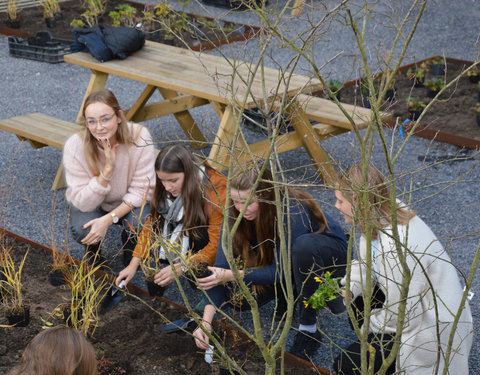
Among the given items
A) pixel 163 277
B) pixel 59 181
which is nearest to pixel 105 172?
pixel 163 277

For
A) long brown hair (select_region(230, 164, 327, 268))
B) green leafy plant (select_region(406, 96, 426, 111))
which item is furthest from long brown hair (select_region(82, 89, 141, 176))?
green leafy plant (select_region(406, 96, 426, 111))

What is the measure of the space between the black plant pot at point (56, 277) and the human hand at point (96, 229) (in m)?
0.23

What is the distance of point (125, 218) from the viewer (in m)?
4.11

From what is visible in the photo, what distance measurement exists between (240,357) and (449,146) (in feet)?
11.1

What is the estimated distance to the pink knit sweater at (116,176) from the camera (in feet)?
13.1

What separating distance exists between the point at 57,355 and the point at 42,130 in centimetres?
333

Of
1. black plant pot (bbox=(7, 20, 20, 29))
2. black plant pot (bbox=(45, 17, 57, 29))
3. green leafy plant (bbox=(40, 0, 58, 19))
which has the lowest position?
black plant pot (bbox=(7, 20, 20, 29))

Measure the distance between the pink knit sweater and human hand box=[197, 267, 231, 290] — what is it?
3.09 ft

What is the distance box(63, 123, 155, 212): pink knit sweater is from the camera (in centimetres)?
400

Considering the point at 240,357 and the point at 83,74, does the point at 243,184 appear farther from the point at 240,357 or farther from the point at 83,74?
the point at 83,74

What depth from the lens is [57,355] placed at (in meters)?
2.04

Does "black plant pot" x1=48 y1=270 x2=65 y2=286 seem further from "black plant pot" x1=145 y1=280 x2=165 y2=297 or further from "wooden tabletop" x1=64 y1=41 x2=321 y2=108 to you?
"wooden tabletop" x1=64 y1=41 x2=321 y2=108

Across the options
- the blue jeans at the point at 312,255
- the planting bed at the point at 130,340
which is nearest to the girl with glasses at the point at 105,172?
the planting bed at the point at 130,340

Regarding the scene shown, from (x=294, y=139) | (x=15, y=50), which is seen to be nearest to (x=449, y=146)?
(x=294, y=139)
